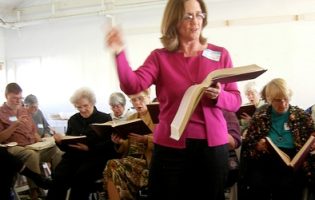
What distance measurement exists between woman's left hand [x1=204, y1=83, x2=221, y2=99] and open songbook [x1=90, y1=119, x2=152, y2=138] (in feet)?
4.79

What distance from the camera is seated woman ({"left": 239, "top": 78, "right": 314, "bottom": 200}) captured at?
2.49m

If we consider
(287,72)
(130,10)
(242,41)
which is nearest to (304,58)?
(287,72)

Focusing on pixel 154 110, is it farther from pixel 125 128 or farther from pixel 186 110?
pixel 186 110

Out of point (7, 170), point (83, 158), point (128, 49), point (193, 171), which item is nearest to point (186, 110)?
point (193, 171)

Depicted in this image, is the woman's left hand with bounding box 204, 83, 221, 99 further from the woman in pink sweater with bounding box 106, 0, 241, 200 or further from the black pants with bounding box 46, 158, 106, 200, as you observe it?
the black pants with bounding box 46, 158, 106, 200

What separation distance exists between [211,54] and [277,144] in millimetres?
1562

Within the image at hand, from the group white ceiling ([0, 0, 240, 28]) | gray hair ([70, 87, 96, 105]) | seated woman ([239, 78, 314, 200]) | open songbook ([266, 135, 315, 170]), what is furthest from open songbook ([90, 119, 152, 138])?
white ceiling ([0, 0, 240, 28])

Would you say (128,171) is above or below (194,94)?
below

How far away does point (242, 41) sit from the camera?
5695 millimetres

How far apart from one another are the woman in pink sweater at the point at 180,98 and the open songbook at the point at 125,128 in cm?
134

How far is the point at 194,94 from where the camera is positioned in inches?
47.2

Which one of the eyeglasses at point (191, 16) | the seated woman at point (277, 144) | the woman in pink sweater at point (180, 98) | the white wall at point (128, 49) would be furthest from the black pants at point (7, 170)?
the eyeglasses at point (191, 16)

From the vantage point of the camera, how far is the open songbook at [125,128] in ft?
8.82

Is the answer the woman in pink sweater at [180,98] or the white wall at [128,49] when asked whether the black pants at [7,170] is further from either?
the woman in pink sweater at [180,98]
